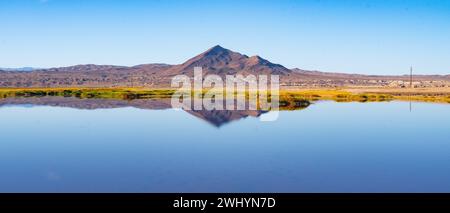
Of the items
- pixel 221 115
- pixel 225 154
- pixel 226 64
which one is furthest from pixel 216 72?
pixel 225 154

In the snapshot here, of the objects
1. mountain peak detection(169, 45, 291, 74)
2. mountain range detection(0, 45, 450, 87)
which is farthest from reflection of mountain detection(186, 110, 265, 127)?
mountain peak detection(169, 45, 291, 74)

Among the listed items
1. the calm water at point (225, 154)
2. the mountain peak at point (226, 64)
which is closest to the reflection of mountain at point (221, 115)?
the calm water at point (225, 154)

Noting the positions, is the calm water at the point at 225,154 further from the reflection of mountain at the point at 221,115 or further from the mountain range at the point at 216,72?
the mountain range at the point at 216,72

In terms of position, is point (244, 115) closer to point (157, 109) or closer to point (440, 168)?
point (157, 109)

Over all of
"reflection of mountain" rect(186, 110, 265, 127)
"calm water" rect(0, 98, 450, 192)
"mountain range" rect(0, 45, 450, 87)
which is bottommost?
"calm water" rect(0, 98, 450, 192)

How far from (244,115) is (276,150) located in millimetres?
11673

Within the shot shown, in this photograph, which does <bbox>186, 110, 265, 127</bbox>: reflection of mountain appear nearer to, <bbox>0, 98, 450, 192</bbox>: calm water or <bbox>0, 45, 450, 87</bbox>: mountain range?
<bbox>0, 98, 450, 192</bbox>: calm water

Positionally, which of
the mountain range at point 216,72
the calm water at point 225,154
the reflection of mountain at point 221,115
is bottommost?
the calm water at point 225,154

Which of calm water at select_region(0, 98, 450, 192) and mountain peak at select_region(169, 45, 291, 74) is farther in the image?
mountain peak at select_region(169, 45, 291, 74)

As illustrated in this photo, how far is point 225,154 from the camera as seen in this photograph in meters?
15.9

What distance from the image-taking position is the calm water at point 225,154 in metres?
12.3

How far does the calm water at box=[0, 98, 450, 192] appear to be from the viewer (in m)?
12.3
